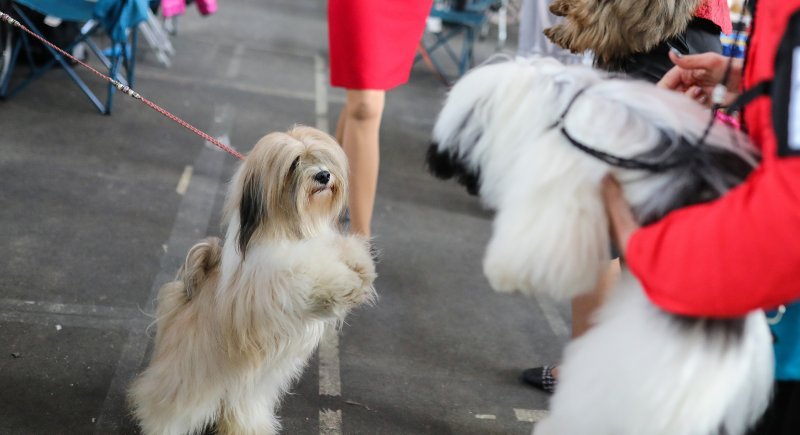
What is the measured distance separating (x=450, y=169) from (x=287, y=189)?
0.66 meters

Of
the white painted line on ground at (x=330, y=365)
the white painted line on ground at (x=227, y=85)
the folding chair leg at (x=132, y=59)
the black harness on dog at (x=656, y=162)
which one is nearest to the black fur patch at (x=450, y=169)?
the black harness on dog at (x=656, y=162)

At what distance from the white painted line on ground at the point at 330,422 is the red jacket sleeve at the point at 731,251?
1.47 meters

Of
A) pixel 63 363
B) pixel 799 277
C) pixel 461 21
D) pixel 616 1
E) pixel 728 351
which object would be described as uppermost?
pixel 616 1

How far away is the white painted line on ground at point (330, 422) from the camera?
8.17ft

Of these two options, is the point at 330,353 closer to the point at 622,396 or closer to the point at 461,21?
the point at 622,396

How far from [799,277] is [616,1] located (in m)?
0.91

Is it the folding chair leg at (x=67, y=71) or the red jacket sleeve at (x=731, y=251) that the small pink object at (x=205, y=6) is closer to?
the folding chair leg at (x=67, y=71)

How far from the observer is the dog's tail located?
225cm

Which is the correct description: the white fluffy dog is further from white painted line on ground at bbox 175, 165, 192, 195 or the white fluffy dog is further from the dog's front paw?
white painted line on ground at bbox 175, 165, 192, 195

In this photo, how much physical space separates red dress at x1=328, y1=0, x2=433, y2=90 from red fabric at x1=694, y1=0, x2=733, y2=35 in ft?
4.22

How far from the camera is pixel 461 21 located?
717 centimetres

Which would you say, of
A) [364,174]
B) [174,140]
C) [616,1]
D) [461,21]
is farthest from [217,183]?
[461,21]

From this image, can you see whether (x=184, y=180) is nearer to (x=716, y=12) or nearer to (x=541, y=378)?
(x=541, y=378)

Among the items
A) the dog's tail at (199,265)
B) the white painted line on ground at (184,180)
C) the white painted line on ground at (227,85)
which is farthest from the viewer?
the white painted line on ground at (227,85)
